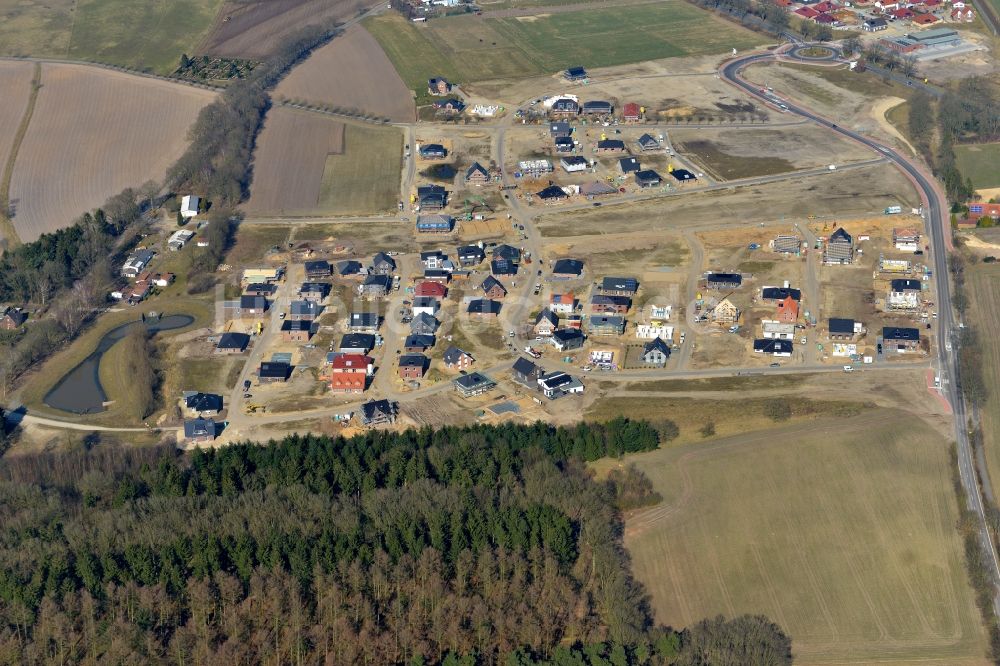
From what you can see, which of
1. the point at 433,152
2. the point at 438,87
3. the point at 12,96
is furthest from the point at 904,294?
the point at 12,96

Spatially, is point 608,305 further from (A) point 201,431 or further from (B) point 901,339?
(A) point 201,431

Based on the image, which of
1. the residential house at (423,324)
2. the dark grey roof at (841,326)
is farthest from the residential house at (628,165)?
the residential house at (423,324)

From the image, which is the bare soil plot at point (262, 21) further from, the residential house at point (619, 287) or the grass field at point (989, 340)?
the grass field at point (989, 340)

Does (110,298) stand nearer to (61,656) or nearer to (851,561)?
(61,656)

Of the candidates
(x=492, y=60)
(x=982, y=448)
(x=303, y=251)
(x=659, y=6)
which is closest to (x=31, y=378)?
(x=303, y=251)

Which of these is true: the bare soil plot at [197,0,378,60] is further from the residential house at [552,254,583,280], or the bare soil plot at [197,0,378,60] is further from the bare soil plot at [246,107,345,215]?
the residential house at [552,254,583,280]
